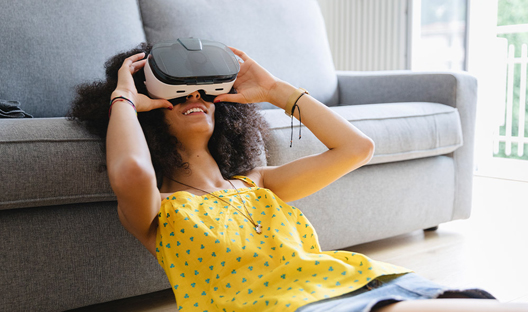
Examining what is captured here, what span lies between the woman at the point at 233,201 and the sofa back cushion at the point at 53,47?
1.19 feet

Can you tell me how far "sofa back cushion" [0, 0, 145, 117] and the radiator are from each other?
7.34 feet

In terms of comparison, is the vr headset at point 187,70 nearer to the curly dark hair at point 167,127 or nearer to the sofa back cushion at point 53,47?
the curly dark hair at point 167,127

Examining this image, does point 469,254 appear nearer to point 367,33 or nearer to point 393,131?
point 393,131

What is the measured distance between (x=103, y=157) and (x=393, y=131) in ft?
3.17

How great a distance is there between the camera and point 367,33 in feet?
11.5

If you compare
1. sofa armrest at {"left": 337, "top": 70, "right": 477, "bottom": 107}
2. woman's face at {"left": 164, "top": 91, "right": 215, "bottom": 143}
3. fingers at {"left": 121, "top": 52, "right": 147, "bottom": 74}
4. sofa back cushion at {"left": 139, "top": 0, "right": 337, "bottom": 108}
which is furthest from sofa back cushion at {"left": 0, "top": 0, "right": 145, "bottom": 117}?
sofa armrest at {"left": 337, "top": 70, "right": 477, "bottom": 107}

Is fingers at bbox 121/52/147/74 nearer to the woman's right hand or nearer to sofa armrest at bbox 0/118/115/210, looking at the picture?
the woman's right hand

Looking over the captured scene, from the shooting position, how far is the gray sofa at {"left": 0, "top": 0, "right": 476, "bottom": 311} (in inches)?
42.4

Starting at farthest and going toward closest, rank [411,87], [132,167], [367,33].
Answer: [367,33]
[411,87]
[132,167]

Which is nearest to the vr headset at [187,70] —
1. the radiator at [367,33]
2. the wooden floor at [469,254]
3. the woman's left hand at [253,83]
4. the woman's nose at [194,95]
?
the woman's nose at [194,95]

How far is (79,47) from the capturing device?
5.16ft

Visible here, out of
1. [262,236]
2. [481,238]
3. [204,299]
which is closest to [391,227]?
[481,238]

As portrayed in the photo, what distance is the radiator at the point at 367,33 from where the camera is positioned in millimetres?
3395

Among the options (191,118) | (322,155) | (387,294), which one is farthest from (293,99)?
(387,294)
